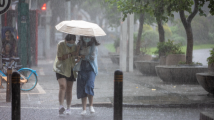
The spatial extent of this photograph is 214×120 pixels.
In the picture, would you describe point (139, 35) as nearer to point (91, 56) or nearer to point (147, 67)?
point (147, 67)

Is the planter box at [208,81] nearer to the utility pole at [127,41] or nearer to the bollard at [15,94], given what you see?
the bollard at [15,94]

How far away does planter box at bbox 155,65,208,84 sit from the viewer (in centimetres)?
1145

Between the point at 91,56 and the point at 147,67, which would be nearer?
the point at 91,56

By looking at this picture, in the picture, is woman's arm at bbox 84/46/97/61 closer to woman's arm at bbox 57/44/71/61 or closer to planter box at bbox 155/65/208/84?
woman's arm at bbox 57/44/71/61


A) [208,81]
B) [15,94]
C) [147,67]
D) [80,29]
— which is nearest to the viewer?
[15,94]

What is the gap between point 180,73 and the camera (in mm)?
11539

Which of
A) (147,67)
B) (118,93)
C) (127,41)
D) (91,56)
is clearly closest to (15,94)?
(118,93)

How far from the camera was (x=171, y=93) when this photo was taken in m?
9.40

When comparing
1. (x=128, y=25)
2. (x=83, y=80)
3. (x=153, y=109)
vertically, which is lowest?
(x=153, y=109)

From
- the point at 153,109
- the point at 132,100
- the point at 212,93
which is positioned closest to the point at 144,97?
the point at 132,100

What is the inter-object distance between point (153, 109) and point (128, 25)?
10061mm

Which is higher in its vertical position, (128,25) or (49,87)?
(128,25)

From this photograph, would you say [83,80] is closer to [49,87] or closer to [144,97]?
[144,97]

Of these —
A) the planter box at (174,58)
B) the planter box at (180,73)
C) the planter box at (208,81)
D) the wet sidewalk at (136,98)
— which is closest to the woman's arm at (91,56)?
the wet sidewalk at (136,98)
